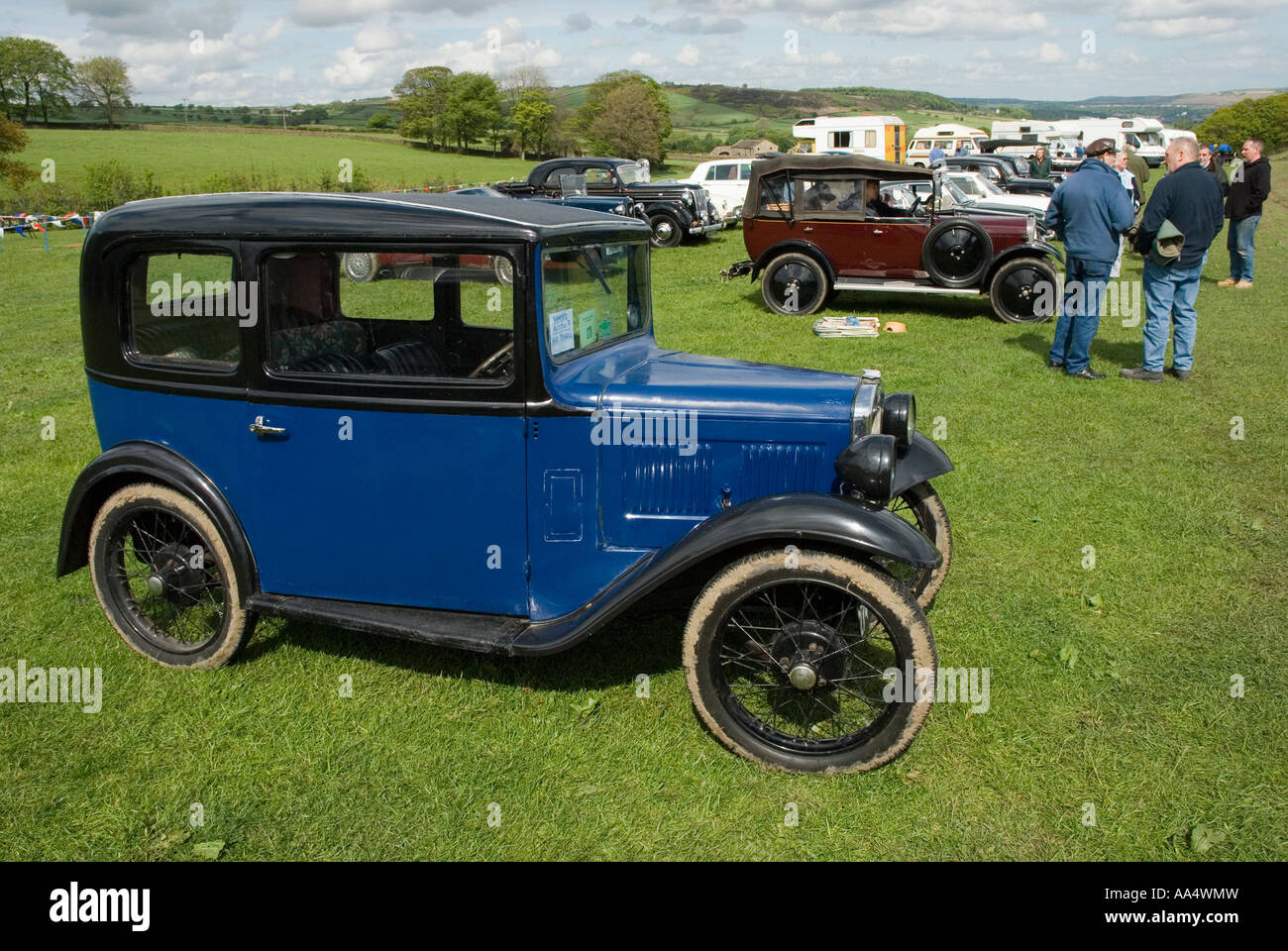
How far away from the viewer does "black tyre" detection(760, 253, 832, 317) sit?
11977mm

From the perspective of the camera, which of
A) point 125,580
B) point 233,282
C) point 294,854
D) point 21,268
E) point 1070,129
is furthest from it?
point 1070,129

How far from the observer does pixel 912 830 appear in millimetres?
3029

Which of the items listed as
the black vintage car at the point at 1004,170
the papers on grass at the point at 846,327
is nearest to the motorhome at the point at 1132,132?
the black vintage car at the point at 1004,170

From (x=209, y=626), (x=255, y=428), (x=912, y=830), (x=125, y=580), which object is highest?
(x=255, y=428)

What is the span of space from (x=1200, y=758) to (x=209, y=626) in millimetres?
4173

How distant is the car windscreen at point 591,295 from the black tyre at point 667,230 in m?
15.6

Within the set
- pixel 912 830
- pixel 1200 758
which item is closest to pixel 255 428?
pixel 912 830

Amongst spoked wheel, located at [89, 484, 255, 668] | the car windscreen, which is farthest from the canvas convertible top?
spoked wheel, located at [89, 484, 255, 668]

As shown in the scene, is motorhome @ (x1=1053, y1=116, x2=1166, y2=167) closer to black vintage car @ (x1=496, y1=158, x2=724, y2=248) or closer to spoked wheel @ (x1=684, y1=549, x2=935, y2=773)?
black vintage car @ (x1=496, y1=158, x2=724, y2=248)

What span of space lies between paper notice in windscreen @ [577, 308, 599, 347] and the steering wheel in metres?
0.30

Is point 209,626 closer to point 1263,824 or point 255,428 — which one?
point 255,428

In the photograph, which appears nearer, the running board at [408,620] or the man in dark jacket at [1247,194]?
the running board at [408,620]

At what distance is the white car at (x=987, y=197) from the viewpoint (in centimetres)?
1627
